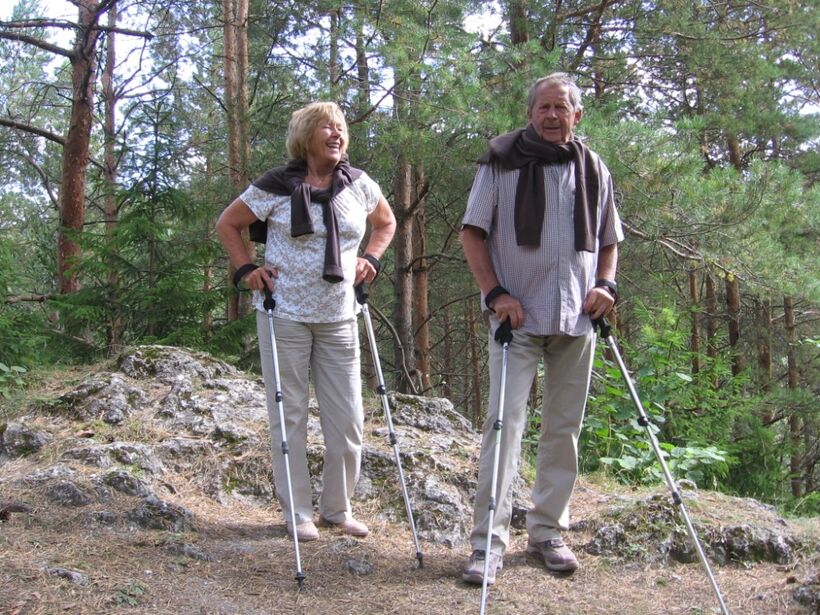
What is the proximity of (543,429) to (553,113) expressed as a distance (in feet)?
4.60

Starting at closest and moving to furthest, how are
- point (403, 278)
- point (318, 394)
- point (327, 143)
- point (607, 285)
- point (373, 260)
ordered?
point (607, 285), point (327, 143), point (318, 394), point (373, 260), point (403, 278)

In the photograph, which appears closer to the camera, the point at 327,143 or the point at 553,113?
the point at 553,113

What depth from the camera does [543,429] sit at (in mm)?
3410

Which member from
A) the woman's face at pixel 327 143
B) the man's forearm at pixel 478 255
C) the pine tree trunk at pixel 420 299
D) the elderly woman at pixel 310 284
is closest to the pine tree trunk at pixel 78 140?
the pine tree trunk at pixel 420 299

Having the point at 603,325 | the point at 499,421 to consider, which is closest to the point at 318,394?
the point at 499,421

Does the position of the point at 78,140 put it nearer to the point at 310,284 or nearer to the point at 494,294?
the point at 310,284

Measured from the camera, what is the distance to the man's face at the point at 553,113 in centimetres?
325

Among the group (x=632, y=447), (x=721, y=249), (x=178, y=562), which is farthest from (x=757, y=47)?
(x=178, y=562)

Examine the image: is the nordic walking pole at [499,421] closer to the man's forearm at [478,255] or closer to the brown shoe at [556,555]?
the man's forearm at [478,255]

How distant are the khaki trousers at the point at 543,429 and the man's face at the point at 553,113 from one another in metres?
0.88

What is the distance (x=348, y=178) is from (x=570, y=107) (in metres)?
1.13

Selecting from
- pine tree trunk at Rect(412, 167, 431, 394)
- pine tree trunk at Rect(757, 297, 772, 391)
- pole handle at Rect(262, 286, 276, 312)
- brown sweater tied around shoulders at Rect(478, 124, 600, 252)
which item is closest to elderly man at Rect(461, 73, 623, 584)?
brown sweater tied around shoulders at Rect(478, 124, 600, 252)

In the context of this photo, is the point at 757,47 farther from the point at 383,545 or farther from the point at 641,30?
the point at 383,545

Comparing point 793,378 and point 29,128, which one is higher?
point 29,128
